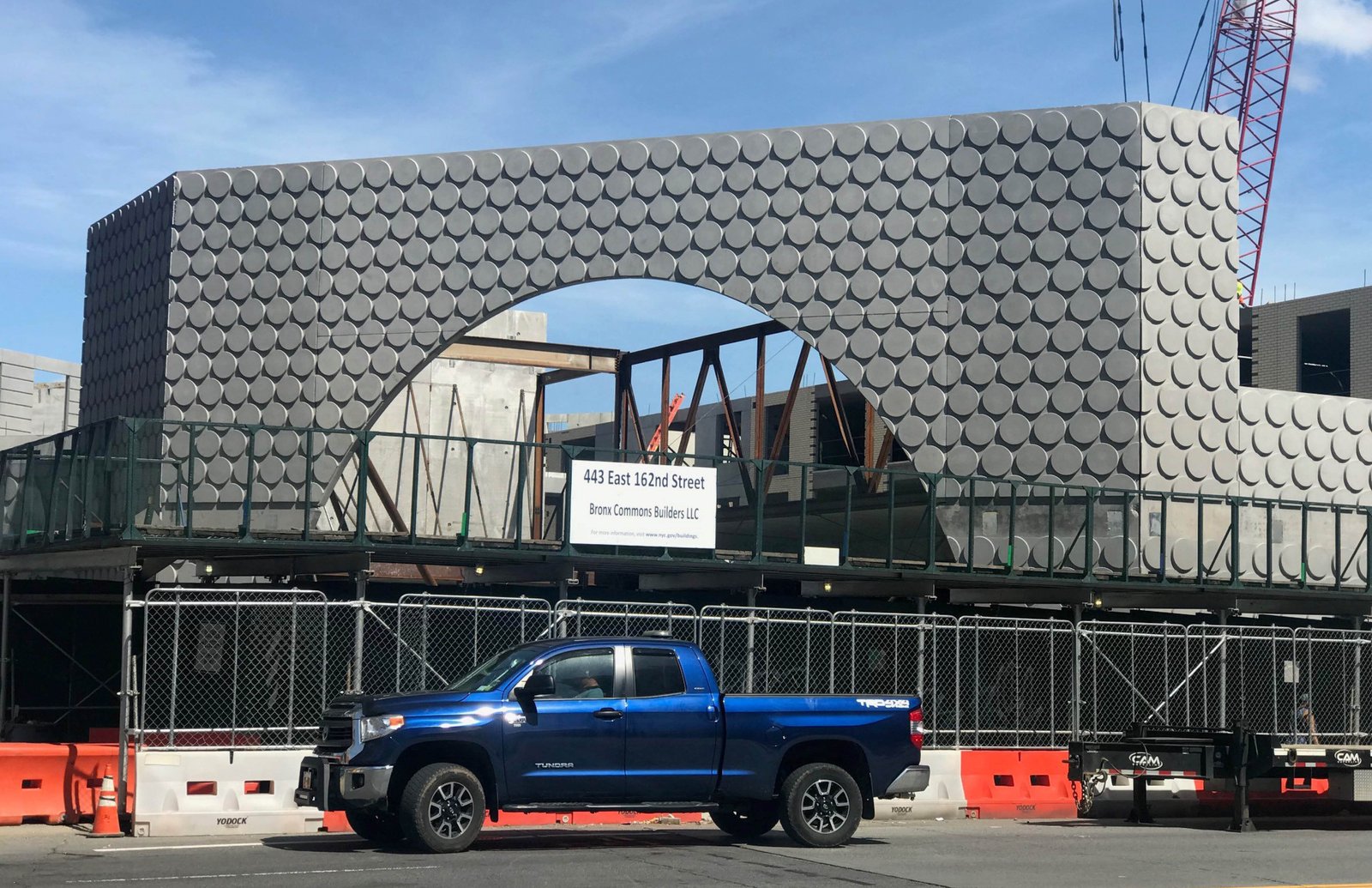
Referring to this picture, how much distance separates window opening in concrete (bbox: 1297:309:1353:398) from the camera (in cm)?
4603

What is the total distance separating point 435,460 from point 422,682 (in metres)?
31.0

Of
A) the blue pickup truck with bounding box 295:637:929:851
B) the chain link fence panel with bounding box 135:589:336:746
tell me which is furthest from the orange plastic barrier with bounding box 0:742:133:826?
the chain link fence panel with bounding box 135:589:336:746

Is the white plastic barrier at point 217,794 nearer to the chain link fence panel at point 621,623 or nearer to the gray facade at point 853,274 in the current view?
the chain link fence panel at point 621,623

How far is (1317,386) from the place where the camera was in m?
48.1

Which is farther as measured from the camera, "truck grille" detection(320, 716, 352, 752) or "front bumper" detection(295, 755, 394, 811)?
"truck grille" detection(320, 716, 352, 752)

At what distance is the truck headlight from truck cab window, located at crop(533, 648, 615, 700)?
1416 mm

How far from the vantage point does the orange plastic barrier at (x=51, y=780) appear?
1662cm

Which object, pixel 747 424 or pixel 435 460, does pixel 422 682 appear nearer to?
pixel 435 460

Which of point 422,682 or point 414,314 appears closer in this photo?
point 422,682

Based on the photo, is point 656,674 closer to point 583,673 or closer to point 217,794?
point 583,673

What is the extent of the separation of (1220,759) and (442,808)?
31.7ft

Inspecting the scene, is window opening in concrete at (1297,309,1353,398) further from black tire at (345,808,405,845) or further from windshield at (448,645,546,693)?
black tire at (345,808,405,845)

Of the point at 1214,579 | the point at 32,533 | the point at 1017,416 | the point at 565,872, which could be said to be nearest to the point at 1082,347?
the point at 1017,416

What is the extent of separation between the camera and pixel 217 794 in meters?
16.7
